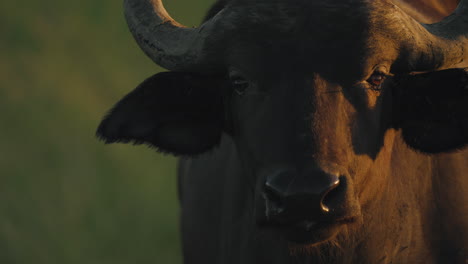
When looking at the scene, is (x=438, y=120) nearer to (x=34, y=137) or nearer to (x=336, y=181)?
(x=336, y=181)

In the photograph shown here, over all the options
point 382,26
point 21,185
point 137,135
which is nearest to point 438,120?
point 382,26

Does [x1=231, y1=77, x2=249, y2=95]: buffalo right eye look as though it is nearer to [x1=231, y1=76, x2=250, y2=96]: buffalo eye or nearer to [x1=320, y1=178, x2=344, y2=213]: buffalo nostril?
[x1=231, y1=76, x2=250, y2=96]: buffalo eye

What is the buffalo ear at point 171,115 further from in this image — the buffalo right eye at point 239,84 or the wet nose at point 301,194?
the wet nose at point 301,194

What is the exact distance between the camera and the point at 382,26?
427 cm

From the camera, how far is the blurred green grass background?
34.9 feet

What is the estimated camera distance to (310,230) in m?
4.12

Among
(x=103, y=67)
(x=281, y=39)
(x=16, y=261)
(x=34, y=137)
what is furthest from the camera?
(x=103, y=67)

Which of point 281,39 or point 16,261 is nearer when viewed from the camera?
point 281,39

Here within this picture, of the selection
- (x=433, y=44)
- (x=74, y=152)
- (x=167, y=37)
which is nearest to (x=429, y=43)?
(x=433, y=44)

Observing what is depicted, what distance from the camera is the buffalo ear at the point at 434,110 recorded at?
4477 mm

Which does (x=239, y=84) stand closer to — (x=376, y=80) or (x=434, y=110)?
(x=376, y=80)

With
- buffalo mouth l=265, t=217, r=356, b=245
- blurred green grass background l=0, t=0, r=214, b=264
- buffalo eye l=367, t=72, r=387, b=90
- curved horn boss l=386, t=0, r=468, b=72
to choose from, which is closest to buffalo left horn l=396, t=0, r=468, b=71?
curved horn boss l=386, t=0, r=468, b=72

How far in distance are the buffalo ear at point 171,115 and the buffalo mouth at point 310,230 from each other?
2.86ft

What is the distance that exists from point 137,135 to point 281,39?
101 centimetres
